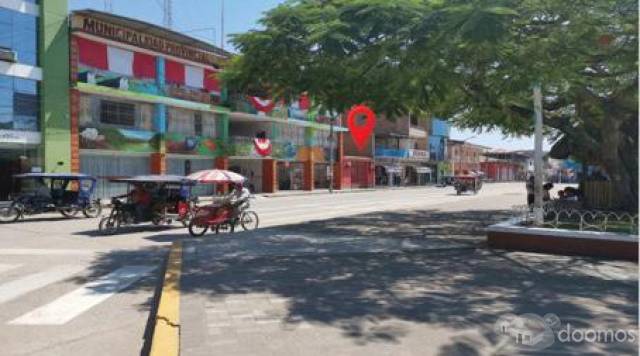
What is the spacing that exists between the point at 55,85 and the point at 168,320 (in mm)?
28792

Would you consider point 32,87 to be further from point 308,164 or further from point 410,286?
point 308,164

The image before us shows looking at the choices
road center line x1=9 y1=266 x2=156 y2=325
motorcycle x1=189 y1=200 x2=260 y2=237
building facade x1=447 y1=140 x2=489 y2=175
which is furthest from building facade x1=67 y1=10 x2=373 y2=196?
building facade x1=447 y1=140 x2=489 y2=175

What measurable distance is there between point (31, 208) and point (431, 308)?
20.1 m

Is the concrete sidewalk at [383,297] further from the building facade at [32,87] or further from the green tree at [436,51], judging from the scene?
the building facade at [32,87]

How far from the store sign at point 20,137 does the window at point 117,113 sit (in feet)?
17.1

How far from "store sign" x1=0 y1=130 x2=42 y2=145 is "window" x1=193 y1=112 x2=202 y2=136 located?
1316 centimetres

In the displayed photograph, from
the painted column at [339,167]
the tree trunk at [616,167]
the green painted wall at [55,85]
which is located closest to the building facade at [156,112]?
the green painted wall at [55,85]

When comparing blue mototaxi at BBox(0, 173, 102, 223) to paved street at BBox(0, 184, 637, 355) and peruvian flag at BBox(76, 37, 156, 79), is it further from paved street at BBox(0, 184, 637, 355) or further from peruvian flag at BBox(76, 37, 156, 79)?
peruvian flag at BBox(76, 37, 156, 79)

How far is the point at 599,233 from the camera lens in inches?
466

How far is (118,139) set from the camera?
120 ft

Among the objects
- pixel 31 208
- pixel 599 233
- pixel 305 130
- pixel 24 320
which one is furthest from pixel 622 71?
pixel 305 130

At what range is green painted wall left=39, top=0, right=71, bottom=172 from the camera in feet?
104

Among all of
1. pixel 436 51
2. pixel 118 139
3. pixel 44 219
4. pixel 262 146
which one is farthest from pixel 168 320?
pixel 262 146

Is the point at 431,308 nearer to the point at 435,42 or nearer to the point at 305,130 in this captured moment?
the point at 435,42
